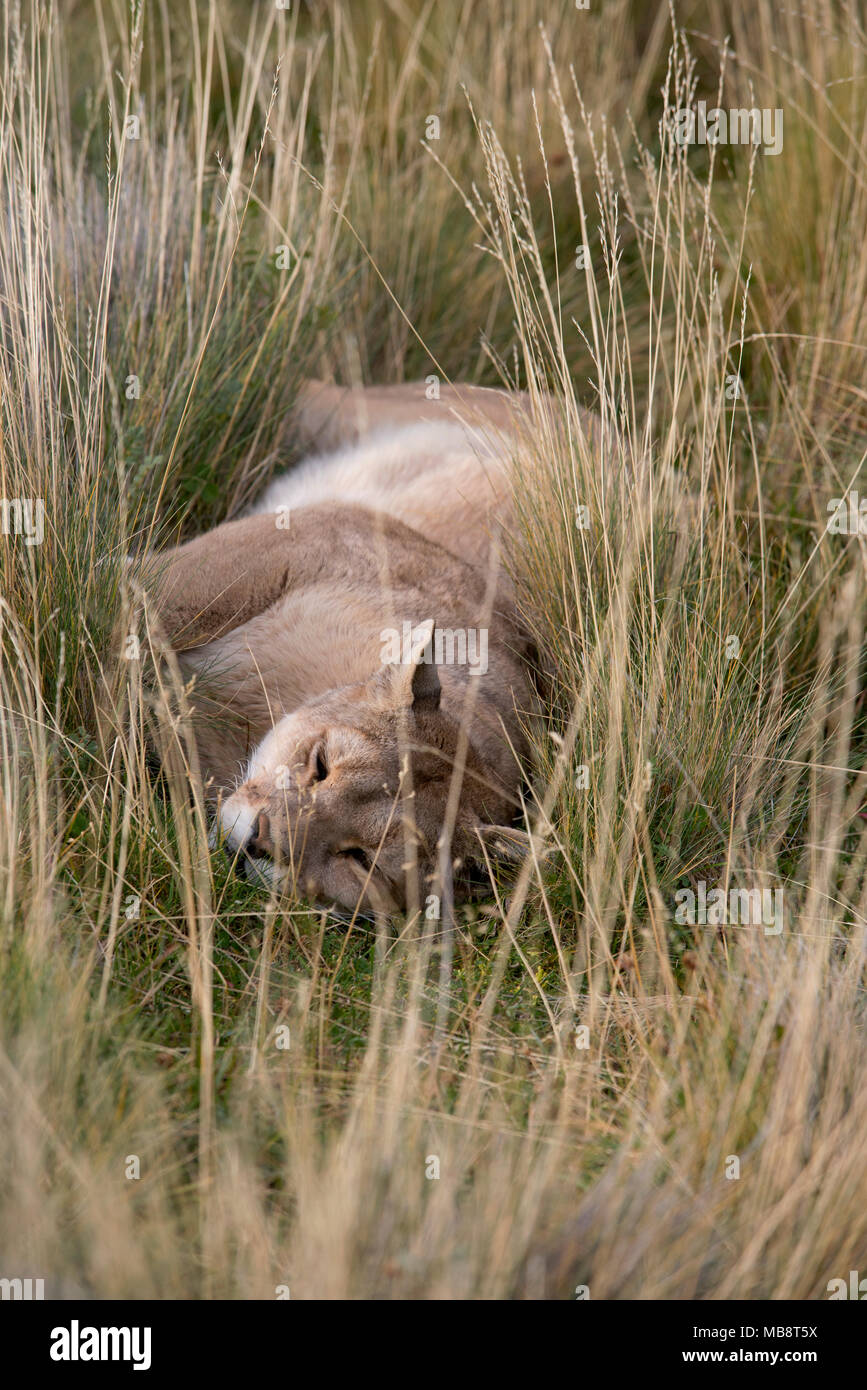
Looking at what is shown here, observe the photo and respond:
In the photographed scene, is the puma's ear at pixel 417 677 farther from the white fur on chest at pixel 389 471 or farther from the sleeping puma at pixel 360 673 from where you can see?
the white fur on chest at pixel 389 471

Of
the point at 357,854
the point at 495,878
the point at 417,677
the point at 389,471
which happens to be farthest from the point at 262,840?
the point at 389,471

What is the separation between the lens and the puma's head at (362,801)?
342 cm

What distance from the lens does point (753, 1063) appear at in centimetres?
267

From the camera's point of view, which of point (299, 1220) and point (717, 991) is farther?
point (717, 991)

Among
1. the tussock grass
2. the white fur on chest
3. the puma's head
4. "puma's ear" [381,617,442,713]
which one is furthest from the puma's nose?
the white fur on chest

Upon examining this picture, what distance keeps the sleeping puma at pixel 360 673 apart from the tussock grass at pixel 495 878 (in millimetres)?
153

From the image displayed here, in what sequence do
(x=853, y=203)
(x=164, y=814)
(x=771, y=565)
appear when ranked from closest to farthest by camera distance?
(x=164, y=814) → (x=771, y=565) → (x=853, y=203)

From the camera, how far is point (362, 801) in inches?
138

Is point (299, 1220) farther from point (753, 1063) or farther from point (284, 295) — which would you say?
point (284, 295)

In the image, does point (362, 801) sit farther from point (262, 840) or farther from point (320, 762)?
point (262, 840)

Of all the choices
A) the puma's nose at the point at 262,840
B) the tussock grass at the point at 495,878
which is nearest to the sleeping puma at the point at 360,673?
the puma's nose at the point at 262,840

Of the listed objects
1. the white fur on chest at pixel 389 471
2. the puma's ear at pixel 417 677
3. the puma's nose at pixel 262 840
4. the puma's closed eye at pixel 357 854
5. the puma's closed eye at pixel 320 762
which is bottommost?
the puma's closed eye at pixel 357 854

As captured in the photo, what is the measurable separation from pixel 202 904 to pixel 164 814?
545 mm
